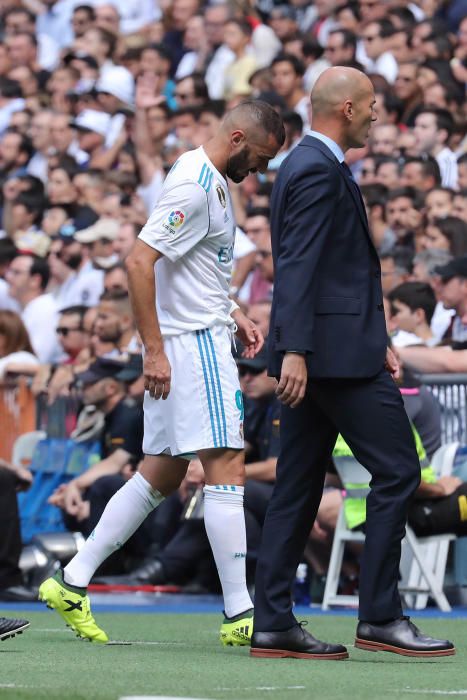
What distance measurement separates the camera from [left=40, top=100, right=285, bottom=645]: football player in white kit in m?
7.06

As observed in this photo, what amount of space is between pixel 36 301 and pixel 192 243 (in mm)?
9152

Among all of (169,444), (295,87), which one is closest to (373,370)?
(169,444)

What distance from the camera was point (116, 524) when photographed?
749cm

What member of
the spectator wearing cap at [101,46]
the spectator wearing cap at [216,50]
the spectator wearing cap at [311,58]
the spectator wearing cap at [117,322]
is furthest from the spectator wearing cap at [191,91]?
the spectator wearing cap at [117,322]

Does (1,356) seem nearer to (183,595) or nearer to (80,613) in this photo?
(183,595)

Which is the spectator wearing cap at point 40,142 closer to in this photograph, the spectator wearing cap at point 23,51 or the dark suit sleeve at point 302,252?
the spectator wearing cap at point 23,51

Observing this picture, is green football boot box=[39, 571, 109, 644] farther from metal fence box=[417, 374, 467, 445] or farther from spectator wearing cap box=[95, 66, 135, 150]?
spectator wearing cap box=[95, 66, 135, 150]

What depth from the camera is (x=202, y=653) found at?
23.4 feet

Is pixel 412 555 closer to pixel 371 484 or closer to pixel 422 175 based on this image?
pixel 371 484

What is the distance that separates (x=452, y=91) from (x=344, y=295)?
375 inches

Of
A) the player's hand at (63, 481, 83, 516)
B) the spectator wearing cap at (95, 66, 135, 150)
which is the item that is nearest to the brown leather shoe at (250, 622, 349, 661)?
the player's hand at (63, 481, 83, 516)

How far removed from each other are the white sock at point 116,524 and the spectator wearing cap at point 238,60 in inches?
465

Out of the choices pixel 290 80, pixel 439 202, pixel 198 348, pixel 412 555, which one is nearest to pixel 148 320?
pixel 198 348

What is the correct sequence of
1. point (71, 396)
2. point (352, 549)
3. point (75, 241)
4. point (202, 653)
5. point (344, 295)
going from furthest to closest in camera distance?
point (75, 241) → point (71, 396) → point (352, 549) → point (202, 653) → point (344, 295)
